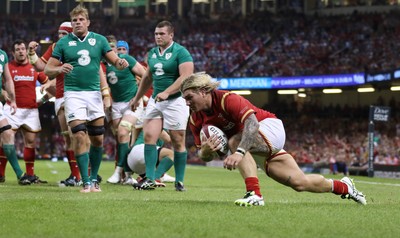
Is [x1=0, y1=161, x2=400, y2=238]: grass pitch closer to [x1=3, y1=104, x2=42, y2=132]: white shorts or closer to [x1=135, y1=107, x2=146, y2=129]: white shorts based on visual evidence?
[x1=3, y1=104, x2=42, y2=132]: white shorts

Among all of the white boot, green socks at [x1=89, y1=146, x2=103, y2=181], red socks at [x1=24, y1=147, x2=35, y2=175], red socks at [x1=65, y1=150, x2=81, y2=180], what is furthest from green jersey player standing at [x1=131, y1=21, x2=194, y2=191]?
red socks at [x1=24, y1=147, x2=35, y2=175]

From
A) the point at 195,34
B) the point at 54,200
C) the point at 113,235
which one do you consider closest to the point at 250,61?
the point at 195,34

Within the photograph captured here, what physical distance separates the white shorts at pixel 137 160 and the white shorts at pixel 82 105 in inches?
99.8

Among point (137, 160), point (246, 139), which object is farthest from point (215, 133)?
point (137, 160)

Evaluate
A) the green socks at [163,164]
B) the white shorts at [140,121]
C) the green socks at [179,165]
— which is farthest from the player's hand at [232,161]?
the white shorts at [140,121]

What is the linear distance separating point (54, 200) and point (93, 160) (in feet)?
8.77

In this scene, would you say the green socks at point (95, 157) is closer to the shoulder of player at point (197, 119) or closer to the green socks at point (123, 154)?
the green socks at point (123, 154)

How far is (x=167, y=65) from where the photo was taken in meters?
11.7

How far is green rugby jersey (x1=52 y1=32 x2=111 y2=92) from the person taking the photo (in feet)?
35.4

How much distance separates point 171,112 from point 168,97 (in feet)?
0.80

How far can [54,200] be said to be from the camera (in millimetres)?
8562

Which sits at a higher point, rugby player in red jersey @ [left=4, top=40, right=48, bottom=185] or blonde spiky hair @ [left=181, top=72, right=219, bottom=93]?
blonde spiky hair @ [left=181, top=72, right=219, bottom=93]

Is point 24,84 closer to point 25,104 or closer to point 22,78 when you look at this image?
point 22,78

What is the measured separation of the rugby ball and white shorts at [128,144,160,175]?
5568 millimetres
